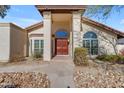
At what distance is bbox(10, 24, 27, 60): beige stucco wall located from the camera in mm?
19484

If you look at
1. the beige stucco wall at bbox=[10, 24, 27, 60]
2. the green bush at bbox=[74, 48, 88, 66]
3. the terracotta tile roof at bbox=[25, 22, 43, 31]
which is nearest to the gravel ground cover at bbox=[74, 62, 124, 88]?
the green bush at bbox=[74, 48, 88, 66]

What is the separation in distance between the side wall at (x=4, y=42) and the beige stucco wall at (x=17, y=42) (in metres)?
0.50

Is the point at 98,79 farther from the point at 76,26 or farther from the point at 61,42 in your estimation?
the point at 61,42

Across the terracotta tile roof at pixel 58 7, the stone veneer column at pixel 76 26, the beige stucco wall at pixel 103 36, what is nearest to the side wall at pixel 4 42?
the terracotta tile roof at pixel 58 7

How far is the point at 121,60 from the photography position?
19.5 metres

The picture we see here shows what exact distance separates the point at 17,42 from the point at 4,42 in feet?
9.18

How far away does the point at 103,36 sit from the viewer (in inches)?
920

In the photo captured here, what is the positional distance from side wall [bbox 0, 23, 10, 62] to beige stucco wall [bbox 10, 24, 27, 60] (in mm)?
503

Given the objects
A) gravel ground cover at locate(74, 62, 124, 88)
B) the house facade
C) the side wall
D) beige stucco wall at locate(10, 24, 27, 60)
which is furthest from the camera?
the house facade

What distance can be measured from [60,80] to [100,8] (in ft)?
22.2

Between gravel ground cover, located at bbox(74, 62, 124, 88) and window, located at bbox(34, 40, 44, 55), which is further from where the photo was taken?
window, located at bbox(34, 40, 44, 55)

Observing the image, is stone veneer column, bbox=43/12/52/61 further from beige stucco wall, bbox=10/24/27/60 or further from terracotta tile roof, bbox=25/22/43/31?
terracotta tile roof, bbox=25/22/43/31

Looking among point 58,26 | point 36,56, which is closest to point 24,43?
point 36,56

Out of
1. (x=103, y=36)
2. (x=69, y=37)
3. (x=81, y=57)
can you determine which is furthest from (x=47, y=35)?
(x=103, y=36)
